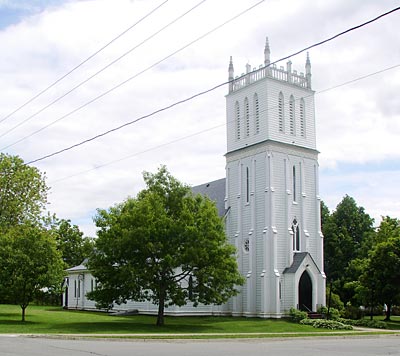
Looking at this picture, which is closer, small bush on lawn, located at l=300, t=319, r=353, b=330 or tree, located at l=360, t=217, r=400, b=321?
small bush on lawn, located at l=300, t=319, r=353, b=330

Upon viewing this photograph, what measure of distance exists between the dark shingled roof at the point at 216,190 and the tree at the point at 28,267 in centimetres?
1663

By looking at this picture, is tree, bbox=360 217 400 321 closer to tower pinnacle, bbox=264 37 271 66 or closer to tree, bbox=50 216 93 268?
tower pinnacle, bbox=264 37 271 66

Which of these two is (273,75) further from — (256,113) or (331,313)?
(331,313)

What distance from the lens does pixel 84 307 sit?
203 ft

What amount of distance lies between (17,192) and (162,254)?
25025 mm

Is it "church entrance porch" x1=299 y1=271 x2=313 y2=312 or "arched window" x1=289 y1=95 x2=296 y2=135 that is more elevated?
"arched window" x1=289 y1=95 x2=296 y2=135

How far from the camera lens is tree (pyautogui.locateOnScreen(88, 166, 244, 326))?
114 feet

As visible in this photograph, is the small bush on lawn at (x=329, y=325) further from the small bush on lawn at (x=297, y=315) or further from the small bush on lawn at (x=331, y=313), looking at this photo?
the small bush on lawn at (x=331, y=313)

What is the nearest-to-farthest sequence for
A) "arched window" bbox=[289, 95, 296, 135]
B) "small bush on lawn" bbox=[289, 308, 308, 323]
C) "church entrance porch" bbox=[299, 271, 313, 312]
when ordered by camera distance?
"small bush on lawn" bbox=[289, 308, 308, 323] → "church entrance porch" bbox=[299, 271, 313, 312] → "arched window" bbox=[289, 95, 296, 135]

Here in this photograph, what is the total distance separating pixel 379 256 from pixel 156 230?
18809 mm

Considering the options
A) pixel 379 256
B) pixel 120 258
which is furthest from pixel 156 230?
pixel 379 256

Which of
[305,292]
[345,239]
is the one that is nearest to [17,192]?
[305,292]

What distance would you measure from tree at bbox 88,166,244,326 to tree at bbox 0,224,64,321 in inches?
121

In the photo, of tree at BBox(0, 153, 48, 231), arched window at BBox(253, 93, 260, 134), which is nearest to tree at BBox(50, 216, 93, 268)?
tree at BBox(0, 153, 48, 231)
